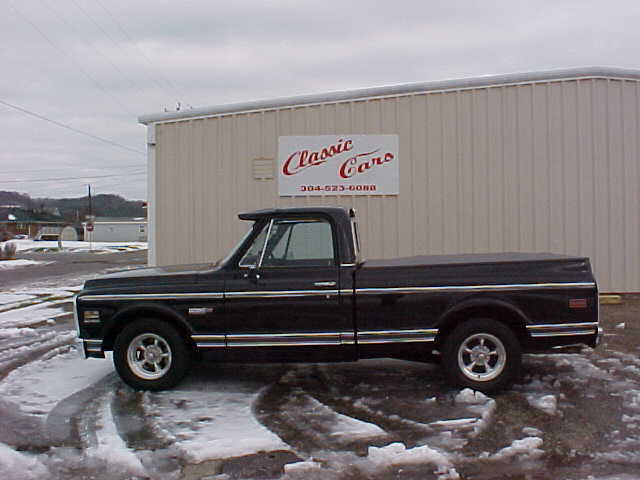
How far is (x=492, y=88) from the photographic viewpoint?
1186cm

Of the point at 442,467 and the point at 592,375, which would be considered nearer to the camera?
the point at 442,467

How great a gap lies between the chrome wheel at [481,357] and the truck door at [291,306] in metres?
1.10

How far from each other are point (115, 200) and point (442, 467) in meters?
115

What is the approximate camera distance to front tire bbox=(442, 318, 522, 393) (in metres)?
5.82

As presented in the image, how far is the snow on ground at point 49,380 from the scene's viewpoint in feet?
19.8

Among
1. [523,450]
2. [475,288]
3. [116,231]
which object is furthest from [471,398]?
[116,231]

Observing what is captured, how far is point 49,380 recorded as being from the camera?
6812 mm

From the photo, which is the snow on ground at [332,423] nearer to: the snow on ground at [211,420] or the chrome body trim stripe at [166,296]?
the snow on ground at [211,420]

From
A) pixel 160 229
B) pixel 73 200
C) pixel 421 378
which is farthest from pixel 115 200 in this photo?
pixel 421 378

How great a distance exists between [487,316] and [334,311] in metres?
1.49

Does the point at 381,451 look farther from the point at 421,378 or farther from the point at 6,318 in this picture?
the point at 6,318

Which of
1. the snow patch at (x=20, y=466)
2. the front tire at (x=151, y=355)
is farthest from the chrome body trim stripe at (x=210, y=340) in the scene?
the snow patch at (x=20, y=466)

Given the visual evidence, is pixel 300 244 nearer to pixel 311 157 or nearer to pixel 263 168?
pixel 311 157

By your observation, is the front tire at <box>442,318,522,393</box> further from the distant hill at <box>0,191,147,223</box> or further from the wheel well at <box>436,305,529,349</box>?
the distant hill at <box>0,191,147,223</box>
